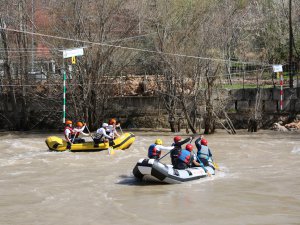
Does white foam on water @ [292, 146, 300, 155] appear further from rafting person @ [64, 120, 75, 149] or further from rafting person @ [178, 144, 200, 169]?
rafting person @ [64, 120, 75, 149]

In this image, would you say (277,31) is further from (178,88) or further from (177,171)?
(177,171)

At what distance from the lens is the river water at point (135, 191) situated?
10.5 m

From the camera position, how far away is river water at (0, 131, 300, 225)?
10.5 meters

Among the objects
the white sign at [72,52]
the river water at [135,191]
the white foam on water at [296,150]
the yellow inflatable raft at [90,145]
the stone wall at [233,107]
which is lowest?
the river water at [135,191]

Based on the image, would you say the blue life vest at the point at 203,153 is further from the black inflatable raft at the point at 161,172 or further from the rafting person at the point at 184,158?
the black inflatable raft at the point at 161,172

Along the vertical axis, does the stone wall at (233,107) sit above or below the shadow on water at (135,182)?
above

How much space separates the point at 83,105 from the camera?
26.8 meters

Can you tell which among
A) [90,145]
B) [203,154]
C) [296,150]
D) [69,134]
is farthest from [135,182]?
[296,150]

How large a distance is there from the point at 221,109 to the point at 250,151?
599cm

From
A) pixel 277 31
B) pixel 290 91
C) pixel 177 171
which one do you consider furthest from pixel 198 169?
pixel 277 31

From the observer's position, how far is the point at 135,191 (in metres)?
12.9

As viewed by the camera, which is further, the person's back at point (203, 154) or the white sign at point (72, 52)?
the white sign at point (72, 52)

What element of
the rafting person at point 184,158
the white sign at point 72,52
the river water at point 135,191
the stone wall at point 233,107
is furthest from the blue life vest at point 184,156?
the stone wall at point 233,107

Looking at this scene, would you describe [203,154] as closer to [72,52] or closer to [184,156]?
[184,156]
